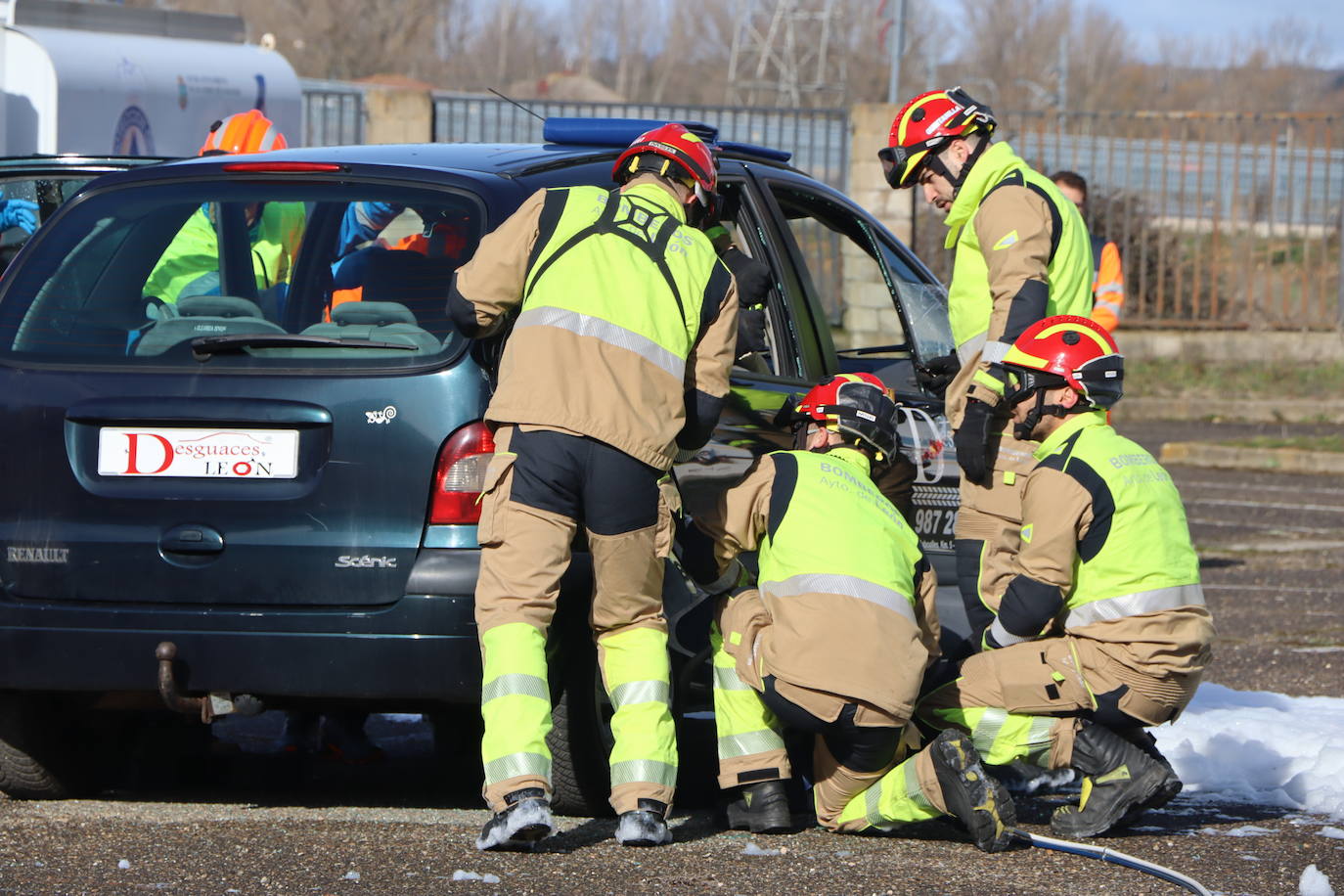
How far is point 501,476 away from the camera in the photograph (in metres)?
4.02

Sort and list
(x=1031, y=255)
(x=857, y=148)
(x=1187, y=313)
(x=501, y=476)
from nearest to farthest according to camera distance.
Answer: (x=501, y=476)
(x=1031, y=255)
(x=857, y=148)
(x=1187, y=313)

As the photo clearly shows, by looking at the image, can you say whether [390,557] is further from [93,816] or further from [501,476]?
[93,816]

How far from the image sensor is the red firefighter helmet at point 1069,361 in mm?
4531

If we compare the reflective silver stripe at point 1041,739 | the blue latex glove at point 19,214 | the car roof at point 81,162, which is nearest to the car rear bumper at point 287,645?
the reflective silver stripe at point 1041,739

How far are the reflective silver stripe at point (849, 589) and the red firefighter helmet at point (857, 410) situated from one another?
426 mm

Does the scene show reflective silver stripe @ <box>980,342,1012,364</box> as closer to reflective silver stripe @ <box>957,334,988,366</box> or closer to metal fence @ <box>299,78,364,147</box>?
reflective silver stripe @ <box>957,334,988,366</box>

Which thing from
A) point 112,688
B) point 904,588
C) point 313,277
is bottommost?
point 112,688

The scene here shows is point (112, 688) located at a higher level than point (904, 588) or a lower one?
lower

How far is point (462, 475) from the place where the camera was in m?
4.06

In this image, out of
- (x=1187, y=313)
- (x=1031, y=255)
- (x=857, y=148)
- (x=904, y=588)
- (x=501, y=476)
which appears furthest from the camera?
(x=1187, y=313)

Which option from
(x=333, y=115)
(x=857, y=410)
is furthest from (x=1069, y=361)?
(x=333, y=115)

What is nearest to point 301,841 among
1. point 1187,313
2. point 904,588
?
point 904,588

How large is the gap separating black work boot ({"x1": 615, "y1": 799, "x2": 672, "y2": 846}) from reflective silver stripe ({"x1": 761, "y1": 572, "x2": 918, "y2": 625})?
0.63m

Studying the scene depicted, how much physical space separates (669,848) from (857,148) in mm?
12641
